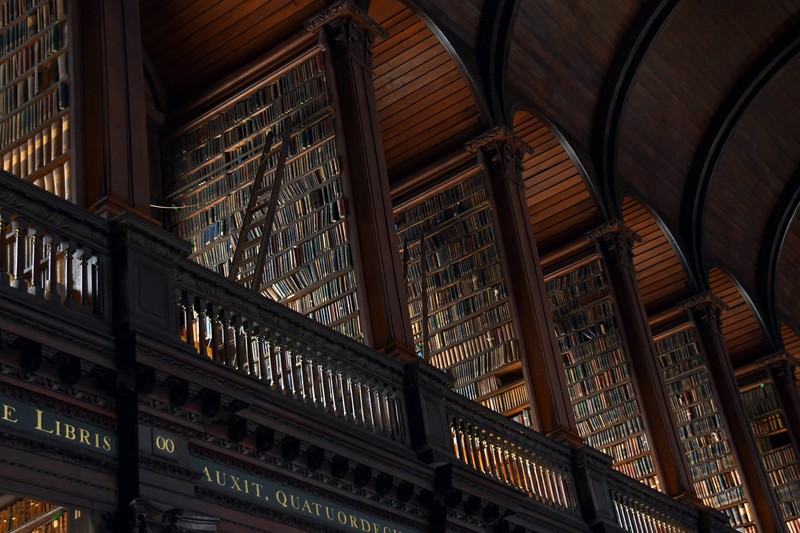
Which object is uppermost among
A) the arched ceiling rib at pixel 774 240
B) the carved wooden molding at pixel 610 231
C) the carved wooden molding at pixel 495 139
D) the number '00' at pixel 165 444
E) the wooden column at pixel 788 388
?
the arched ceiling rib at pixel 774 240

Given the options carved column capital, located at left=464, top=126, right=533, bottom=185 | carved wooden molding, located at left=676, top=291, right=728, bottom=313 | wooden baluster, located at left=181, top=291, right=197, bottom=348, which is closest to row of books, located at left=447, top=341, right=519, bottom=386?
carved column capital, located at left=464, top=126, right=533, bottom=185

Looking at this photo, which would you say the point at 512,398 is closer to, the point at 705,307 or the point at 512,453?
the point at 512,453

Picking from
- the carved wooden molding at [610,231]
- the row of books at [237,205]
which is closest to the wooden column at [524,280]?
the carved wooden molding at [610,231]

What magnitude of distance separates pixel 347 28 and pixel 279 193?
4.25 feet

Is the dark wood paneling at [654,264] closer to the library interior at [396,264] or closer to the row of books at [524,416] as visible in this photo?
the library interior at [396,264]

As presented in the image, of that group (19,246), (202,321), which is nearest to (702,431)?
(202,321)

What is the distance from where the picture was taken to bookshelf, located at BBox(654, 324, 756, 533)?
41.9ft

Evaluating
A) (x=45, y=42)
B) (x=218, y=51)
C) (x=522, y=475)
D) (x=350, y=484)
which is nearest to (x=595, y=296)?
(x=522, y=475)

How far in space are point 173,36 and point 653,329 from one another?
704 cm

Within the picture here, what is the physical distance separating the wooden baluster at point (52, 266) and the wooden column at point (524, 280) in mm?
4830

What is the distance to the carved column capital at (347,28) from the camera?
333 inches

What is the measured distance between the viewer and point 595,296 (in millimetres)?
11930

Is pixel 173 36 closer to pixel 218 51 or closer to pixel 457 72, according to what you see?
pixel 218 51

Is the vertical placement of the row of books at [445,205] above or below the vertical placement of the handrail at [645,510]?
above
